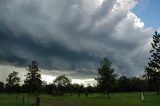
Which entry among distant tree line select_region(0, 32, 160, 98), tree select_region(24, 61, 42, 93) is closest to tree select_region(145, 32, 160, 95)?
distant tree line select_region(0, 32, 160, 98)

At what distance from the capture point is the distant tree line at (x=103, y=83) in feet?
306

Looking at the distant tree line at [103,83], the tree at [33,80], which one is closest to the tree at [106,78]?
the distant tree line at [103,83]

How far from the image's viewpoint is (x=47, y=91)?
173375 mm

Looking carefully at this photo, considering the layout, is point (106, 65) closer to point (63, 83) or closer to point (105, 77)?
point (105, 77)

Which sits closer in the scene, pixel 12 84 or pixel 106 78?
pixel 106 78

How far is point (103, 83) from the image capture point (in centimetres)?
9306

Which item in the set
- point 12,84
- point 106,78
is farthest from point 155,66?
point 12,84

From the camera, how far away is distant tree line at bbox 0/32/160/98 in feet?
306

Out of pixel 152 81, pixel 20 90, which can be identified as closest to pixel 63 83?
pixel 20 90

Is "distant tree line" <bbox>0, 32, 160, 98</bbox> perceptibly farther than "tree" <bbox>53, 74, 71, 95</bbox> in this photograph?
No

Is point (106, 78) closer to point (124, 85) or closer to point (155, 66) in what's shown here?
point (155, 66)

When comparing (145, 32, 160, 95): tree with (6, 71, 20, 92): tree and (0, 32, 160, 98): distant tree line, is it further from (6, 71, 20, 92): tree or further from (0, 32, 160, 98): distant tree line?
(6, 71, 20, 92): tree

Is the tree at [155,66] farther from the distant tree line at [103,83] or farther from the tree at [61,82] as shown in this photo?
the tree at [61,82]

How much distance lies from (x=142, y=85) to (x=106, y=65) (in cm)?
6248
